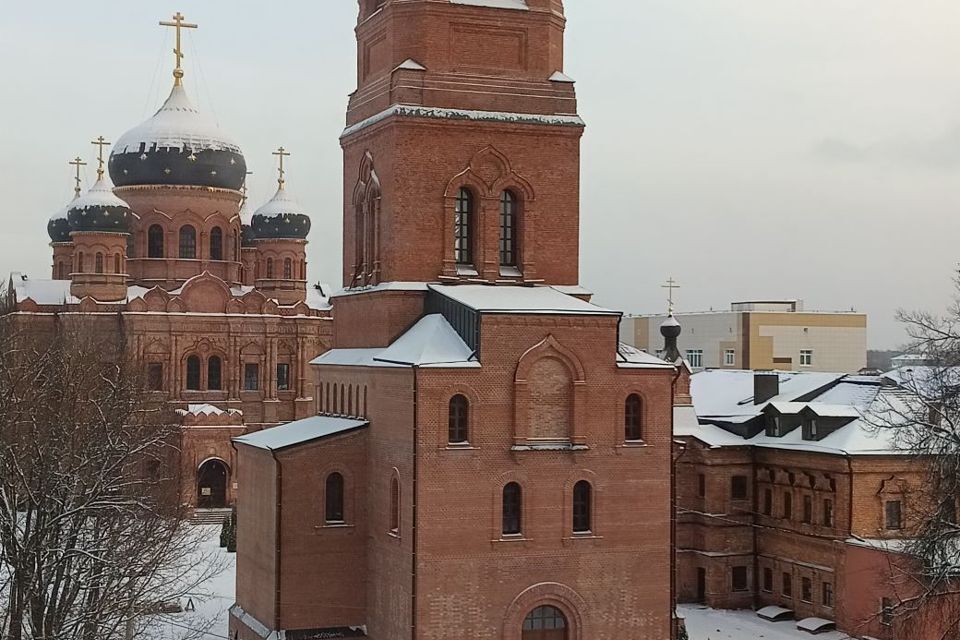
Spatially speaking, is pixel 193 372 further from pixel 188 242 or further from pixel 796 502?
pixel 796 502

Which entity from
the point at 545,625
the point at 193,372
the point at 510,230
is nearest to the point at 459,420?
the point at 545,625

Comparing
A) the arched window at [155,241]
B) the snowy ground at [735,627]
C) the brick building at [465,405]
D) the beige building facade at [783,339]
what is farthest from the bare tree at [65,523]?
the beige building facade at [783,339]

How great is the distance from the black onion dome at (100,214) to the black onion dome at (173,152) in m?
1.64

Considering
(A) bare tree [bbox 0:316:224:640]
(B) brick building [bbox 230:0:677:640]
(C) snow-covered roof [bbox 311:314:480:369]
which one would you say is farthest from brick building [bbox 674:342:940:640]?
(A) bare tree [bbox 0:316:224:640]

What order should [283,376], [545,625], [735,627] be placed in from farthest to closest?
1. [283,376]
2. [735,627]
3. [545,625]

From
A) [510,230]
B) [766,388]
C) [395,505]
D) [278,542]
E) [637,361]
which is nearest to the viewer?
[395,505]

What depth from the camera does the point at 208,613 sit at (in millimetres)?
32719

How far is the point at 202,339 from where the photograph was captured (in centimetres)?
5191

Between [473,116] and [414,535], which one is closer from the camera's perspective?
[414,535]

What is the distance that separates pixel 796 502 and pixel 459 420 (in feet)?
43.6

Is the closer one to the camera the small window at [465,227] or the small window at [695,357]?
the small window at [465,227]

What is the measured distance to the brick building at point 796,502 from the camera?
31531 millimetres

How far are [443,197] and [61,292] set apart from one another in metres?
32.9

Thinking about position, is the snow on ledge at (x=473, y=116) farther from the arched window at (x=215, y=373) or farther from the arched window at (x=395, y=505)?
the arched window at (x=215, y=373)
